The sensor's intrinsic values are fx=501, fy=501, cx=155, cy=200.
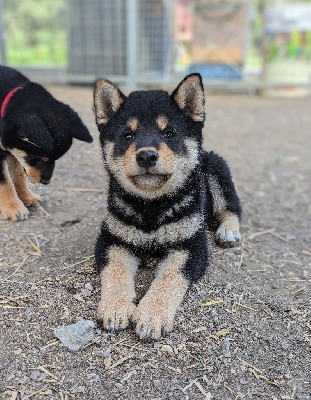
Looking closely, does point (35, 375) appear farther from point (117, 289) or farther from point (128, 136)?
point (128, 136)

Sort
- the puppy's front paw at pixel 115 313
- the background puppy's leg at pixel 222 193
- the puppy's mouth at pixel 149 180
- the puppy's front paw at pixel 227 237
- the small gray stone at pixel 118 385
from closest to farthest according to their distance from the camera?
the small gray stone at pixel 118 385 < the puppy's front paw at pixel 115 313 < the puppy's mouth at pixel 149 180 < the puppy's front paw at pixel 227 237 < the background puppy's leg at pixel 222 193

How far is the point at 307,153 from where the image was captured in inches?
292

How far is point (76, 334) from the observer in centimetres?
261

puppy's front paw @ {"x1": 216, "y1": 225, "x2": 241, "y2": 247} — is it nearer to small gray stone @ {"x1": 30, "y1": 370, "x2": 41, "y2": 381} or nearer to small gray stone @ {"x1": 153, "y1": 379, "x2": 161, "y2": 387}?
small gray stone @ {"x1": 153, "y1": 379, "x2": 161, "y2": 387}

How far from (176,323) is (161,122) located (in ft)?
3.69

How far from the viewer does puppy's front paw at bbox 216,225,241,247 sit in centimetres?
369

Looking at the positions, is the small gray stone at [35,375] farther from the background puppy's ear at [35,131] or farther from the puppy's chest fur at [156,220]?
the background puppy's ear at [35,131]

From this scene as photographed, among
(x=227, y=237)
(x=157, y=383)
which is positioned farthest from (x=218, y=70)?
(x=157, y=383)

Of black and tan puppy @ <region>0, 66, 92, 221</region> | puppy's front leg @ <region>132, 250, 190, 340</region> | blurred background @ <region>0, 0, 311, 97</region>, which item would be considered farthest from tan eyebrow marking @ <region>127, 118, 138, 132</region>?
blurred background @ <region>0, 0, 311, 97</region>

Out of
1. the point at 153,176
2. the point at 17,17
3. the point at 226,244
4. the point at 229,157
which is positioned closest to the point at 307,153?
the point at 229,157

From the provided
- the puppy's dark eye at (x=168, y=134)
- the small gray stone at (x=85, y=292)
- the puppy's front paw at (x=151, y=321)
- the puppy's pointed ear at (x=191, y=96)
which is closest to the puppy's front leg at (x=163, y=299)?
the puppy's front paw at (x=151, y=321)

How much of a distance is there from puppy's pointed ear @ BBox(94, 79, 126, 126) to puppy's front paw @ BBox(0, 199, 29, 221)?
1247 millimetres

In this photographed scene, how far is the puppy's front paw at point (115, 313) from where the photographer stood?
264cm

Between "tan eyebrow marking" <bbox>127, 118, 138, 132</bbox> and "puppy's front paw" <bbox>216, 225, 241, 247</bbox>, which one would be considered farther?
"puppy's front paw" <bbox>216, 225, 241, 247</bbox>
